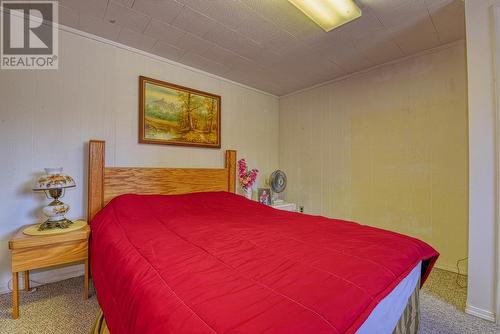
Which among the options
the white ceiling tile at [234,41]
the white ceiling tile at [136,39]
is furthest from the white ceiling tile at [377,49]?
the white ceiling tile at [136,39]

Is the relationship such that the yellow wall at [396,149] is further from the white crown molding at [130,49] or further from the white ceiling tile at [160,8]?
the white ceiling tile at [160,8]

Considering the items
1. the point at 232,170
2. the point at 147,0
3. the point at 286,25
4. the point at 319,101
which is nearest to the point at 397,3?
the point at 286,25

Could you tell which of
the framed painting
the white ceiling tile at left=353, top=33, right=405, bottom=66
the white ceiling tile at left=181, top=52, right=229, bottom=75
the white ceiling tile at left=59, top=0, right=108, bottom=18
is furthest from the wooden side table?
the white ceiling tile at left=353, top=33, right=405, bottom=66

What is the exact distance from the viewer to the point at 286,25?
209cm

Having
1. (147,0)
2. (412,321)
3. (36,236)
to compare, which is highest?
(147,0)

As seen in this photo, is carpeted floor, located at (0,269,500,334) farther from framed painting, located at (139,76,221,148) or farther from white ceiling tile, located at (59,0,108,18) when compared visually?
white ceiling tile, located at (59,0,108,18)

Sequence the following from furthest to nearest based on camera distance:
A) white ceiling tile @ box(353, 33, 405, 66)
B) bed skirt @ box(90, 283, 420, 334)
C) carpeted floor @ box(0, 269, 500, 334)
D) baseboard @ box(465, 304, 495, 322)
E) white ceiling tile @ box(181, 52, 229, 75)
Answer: white ceiling tile @ box(181, 52, 229, 75), white ceiling tile @ box(353, 33, 405, 66), baseboard @ box(465, 304, 495, 322), carpeted floor @ box(0, 269, 500, 334), bed skirt @ box(90, 283, 420, 334)

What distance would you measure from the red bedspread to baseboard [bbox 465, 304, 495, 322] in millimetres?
557

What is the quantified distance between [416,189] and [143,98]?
3169 millimetres

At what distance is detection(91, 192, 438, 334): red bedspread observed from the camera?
696 millimetres

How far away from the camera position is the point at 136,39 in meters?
2.31

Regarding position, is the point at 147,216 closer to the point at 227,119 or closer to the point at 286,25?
the point at 227,119

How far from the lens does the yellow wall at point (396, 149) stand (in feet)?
7.75

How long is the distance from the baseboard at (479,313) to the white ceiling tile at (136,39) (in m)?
3.49
